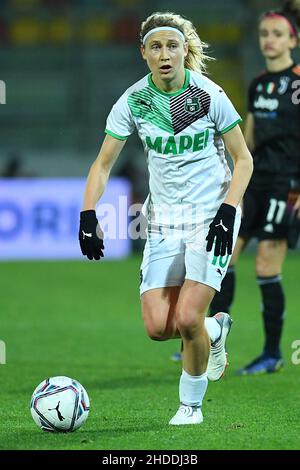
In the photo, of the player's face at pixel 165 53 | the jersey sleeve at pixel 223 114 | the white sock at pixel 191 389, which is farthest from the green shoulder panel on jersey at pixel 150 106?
the white sock at pixel 191 389

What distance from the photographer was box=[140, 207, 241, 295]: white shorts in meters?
5.69

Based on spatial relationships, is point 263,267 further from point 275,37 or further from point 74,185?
point 74,185

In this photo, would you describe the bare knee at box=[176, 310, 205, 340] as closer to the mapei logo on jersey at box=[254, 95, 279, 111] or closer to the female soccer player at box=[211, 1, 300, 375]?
the female soccer player at box=[211, 1, 300, 375]

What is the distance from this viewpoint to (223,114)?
5.74 meters

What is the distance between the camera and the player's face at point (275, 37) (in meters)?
7.88

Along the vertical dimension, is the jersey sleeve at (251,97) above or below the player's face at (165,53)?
below

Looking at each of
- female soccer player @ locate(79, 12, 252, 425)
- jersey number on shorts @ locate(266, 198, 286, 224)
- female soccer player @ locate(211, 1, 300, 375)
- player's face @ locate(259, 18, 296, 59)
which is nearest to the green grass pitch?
female soccer player @ locate(79, 12, 252, 425)

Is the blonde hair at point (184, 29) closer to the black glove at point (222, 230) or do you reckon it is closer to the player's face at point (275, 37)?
the black glove at point (222, 230)

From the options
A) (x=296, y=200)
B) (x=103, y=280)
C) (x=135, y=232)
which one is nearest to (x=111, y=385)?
(x=296, y=200)

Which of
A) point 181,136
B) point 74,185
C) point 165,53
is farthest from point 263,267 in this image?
point 74,185

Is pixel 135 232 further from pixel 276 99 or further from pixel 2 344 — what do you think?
pixel 276 99

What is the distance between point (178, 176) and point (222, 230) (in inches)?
18.0

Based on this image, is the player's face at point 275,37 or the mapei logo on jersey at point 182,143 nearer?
the mapei logo on jersey at point 182,143

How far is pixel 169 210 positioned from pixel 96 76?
45.2ft
